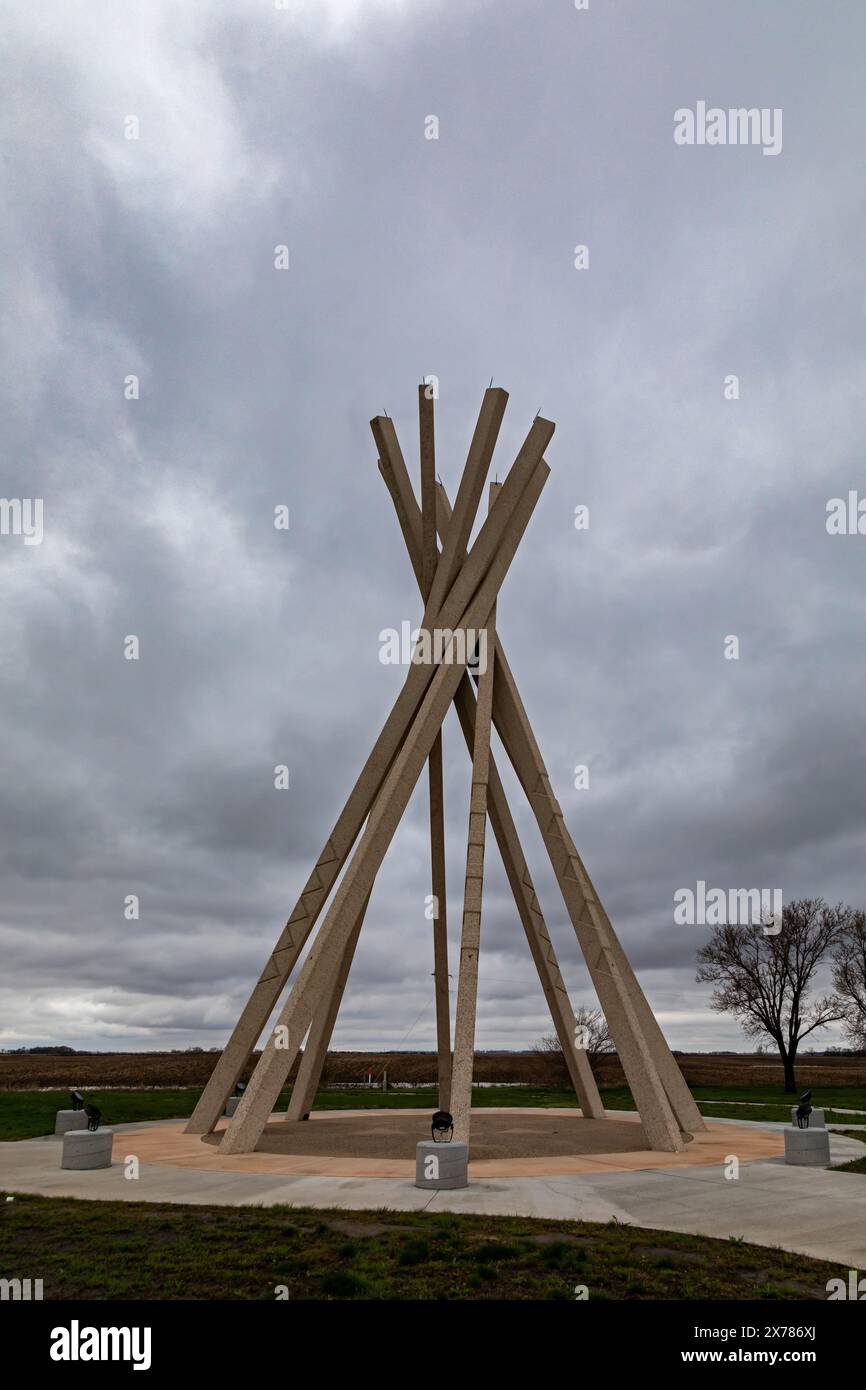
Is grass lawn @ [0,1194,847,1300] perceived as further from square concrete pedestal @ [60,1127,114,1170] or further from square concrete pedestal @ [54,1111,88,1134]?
square concrete pedestal @ [54,1111,88,1134]

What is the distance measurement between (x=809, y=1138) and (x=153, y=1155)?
908cm

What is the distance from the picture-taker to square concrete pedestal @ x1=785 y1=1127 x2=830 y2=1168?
1247 cm

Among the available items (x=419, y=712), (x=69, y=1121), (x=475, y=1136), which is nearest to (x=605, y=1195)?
(x=475, y=1136)

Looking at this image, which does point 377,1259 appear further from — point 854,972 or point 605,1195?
point 854,972

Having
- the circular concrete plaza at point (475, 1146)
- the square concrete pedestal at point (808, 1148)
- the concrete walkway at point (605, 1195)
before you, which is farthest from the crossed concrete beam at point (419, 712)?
the square concrete pedestal at point (808, 1148)

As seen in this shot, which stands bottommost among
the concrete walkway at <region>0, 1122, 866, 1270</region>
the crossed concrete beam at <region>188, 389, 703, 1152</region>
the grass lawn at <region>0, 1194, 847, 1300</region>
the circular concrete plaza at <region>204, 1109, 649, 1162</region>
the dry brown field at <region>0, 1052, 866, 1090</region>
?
the dry brown field at <region>0, 1052, 866, 1090</region>

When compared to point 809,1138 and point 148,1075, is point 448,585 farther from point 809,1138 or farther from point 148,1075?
point 148,1075

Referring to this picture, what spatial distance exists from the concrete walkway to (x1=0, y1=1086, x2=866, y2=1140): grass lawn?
6.97 metres

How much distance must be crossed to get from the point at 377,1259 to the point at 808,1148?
7.83 metres

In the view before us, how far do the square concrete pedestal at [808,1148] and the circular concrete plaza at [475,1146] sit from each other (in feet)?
2.51

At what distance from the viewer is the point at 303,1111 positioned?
709 inches

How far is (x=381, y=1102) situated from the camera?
23.8 m

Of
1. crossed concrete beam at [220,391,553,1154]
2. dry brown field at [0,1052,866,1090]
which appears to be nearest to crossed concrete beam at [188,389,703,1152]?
crossed concrete beam at [220,391,553,1154]
